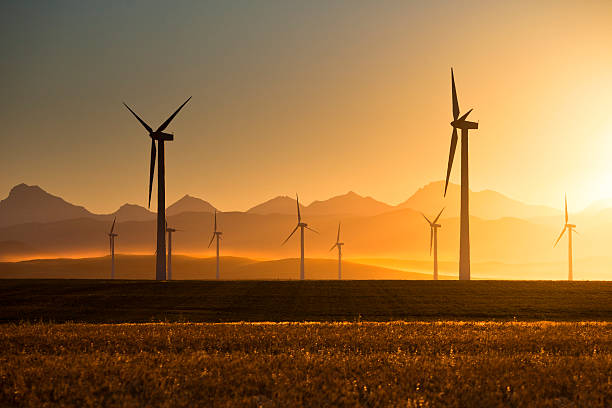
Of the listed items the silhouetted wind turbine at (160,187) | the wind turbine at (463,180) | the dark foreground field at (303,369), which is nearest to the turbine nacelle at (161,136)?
the silhouetted wind turbine at (160,187)

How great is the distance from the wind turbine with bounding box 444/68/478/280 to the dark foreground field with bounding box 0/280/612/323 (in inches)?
304

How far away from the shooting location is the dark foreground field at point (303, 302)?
40.1 metres

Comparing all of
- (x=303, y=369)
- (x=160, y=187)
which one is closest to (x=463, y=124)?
(x=160, y=187)

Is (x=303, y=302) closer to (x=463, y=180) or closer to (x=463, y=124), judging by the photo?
(x=463, y=180)

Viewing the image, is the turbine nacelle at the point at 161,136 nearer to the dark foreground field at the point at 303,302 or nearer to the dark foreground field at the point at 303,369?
the dark foreground field at the point at 303,302

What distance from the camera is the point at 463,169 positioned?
80438mm

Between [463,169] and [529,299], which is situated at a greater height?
[463,169]

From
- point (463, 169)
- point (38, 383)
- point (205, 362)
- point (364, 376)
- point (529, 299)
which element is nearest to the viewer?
point (38, 383)

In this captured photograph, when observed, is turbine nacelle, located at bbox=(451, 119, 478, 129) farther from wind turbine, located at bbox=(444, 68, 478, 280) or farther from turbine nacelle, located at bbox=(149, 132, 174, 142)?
turbine nacelle, located at bbox=(149, 132, 174, 142)

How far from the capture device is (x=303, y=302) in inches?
1980

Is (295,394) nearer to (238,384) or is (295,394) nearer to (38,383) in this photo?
(238,384)

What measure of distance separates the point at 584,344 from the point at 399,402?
35.3ft

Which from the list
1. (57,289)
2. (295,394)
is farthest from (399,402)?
(57,289)

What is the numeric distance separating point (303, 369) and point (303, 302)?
118 ft
